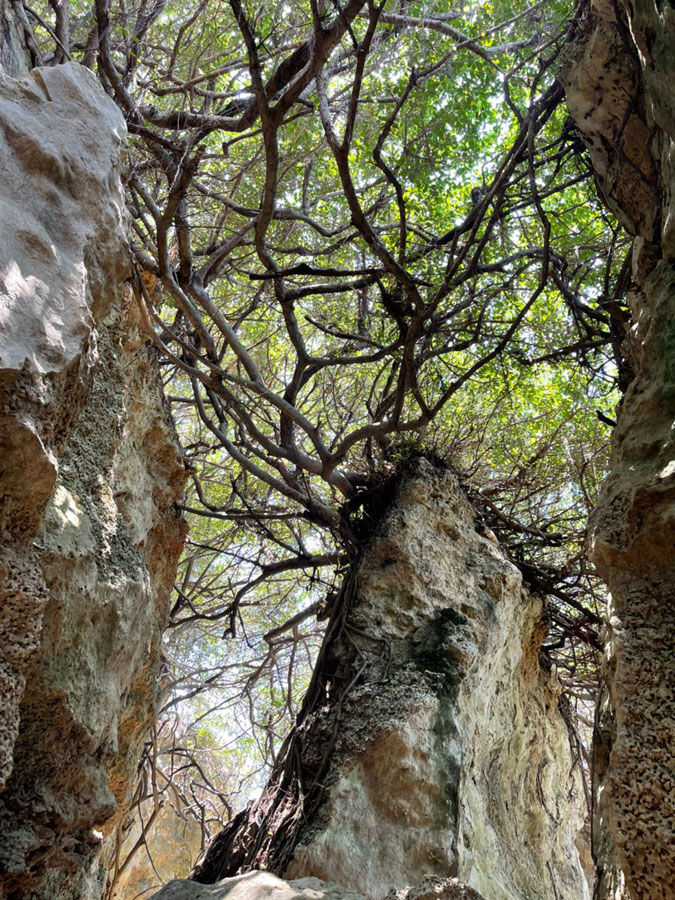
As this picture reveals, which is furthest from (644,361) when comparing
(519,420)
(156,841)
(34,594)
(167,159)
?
(156,841)

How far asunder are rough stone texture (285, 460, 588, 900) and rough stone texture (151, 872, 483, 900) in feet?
2.32

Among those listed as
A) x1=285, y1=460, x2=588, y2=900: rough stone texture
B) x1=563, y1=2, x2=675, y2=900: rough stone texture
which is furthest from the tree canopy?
x1=563, y1=2, x2=675, y2=900: rough stone texture

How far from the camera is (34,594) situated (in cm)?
214

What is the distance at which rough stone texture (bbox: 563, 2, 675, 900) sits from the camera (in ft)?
7.30

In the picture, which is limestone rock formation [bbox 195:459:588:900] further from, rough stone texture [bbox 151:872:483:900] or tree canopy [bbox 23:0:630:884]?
rough stone texture [bbox 151:872:483:900]

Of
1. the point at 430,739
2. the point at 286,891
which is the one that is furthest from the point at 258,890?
the point at 430,739

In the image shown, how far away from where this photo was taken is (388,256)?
3828mm

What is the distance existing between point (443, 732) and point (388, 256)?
2.38m

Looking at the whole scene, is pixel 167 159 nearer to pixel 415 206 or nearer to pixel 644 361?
pixel 415 206

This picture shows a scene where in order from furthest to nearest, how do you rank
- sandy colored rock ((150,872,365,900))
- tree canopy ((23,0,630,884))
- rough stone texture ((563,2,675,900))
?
tree canopy ((23,0,630,884)) → sandy colored rock ((150,872,365,900)) → rough stone texture ((563,2,675,900))

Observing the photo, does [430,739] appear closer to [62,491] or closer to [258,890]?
[258,890]

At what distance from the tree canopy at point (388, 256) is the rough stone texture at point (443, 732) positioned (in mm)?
373

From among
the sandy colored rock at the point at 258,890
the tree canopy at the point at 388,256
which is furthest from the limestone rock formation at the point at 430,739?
the sandy colored rock at the point at 258,890

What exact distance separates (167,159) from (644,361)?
→ 2.85m
